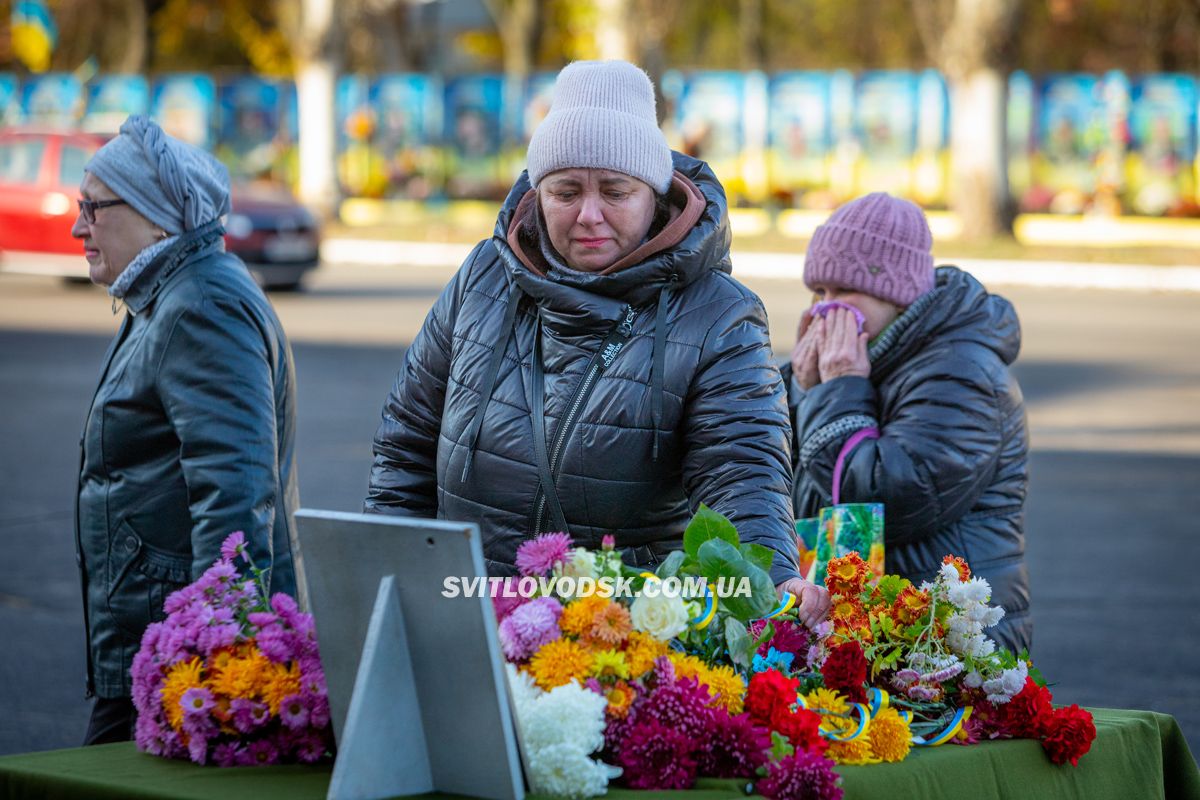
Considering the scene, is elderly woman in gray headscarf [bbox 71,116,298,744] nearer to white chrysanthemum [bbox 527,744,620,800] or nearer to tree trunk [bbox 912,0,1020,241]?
white chrysanthemum [bbox 527,744,620,800]

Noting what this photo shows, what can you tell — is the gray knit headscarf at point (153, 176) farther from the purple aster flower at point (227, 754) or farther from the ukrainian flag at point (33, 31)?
the ukrainian flag at point (33, 31)

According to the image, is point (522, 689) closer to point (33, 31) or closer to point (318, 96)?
point (318, 96)

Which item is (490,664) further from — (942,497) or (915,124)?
(915,124)

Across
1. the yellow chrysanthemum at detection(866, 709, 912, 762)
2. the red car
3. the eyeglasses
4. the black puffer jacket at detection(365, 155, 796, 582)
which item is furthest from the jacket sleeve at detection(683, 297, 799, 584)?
the red car

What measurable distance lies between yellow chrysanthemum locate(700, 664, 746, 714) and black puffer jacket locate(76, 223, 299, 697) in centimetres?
139

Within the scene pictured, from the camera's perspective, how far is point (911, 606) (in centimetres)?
280

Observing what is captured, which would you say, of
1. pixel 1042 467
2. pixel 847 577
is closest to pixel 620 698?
pixel 847 577

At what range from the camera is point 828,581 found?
2.87 meters

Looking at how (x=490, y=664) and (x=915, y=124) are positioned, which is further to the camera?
(x=915, y=124)

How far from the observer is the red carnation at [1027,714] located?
2824 millimetres

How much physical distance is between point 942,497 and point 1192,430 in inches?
341

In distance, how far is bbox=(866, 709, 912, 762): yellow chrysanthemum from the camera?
103 inches

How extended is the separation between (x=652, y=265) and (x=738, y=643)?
0.84 metres

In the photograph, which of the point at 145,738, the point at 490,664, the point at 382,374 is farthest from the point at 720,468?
the point at 382,374
